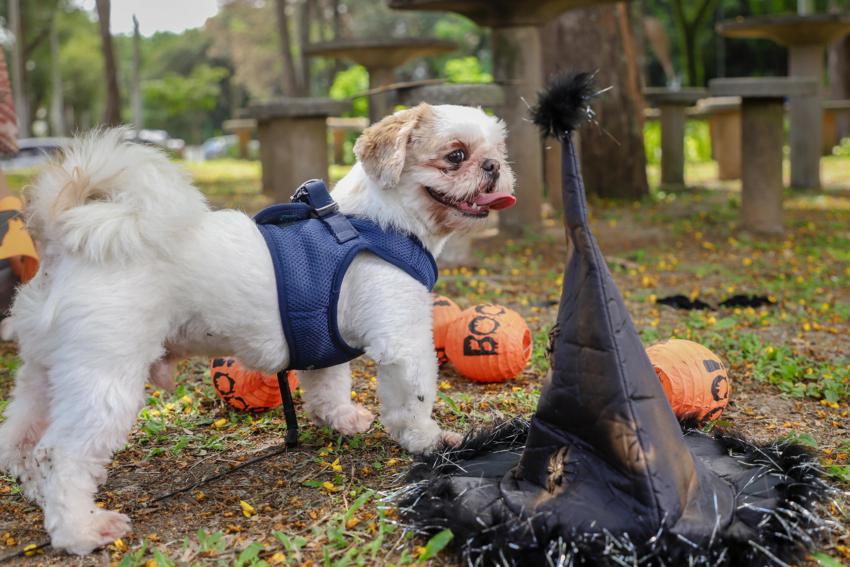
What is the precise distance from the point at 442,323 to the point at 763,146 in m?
5.58

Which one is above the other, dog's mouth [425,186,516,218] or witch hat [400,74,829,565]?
dog's mouth [425,186,516,218]

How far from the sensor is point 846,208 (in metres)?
11.5

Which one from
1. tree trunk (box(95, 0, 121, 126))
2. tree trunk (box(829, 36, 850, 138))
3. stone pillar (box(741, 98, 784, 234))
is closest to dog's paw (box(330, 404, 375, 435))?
tree trunk (box(95, 0, 121, 126))

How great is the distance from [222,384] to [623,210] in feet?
25.8

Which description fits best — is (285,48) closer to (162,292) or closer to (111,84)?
(111,84)

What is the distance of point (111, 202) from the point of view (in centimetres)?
320

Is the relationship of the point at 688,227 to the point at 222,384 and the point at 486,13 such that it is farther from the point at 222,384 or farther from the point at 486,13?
the point at 222,384

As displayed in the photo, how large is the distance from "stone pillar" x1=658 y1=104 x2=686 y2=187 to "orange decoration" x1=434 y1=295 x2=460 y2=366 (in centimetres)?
949

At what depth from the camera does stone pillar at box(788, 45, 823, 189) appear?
532 inches

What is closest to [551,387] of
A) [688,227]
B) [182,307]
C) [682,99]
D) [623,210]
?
[182,307]

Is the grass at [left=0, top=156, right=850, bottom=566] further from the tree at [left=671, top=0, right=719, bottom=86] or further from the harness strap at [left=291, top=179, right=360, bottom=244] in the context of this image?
the tree at [left=671, top=0, right=719, bottom=86]

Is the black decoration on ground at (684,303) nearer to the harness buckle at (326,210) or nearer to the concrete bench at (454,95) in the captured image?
the concrete bench at (454,95)

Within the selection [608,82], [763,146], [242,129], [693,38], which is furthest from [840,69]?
[242,129]

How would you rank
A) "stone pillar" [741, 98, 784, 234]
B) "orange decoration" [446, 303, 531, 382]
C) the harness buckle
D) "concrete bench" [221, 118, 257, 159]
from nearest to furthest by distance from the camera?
the harness buckle → "orange decoration" [446, 303, 531, 382] → "stone pillar" [741, 98, 784, 234] → "concrete bench" [221, 118, 257, 159]
